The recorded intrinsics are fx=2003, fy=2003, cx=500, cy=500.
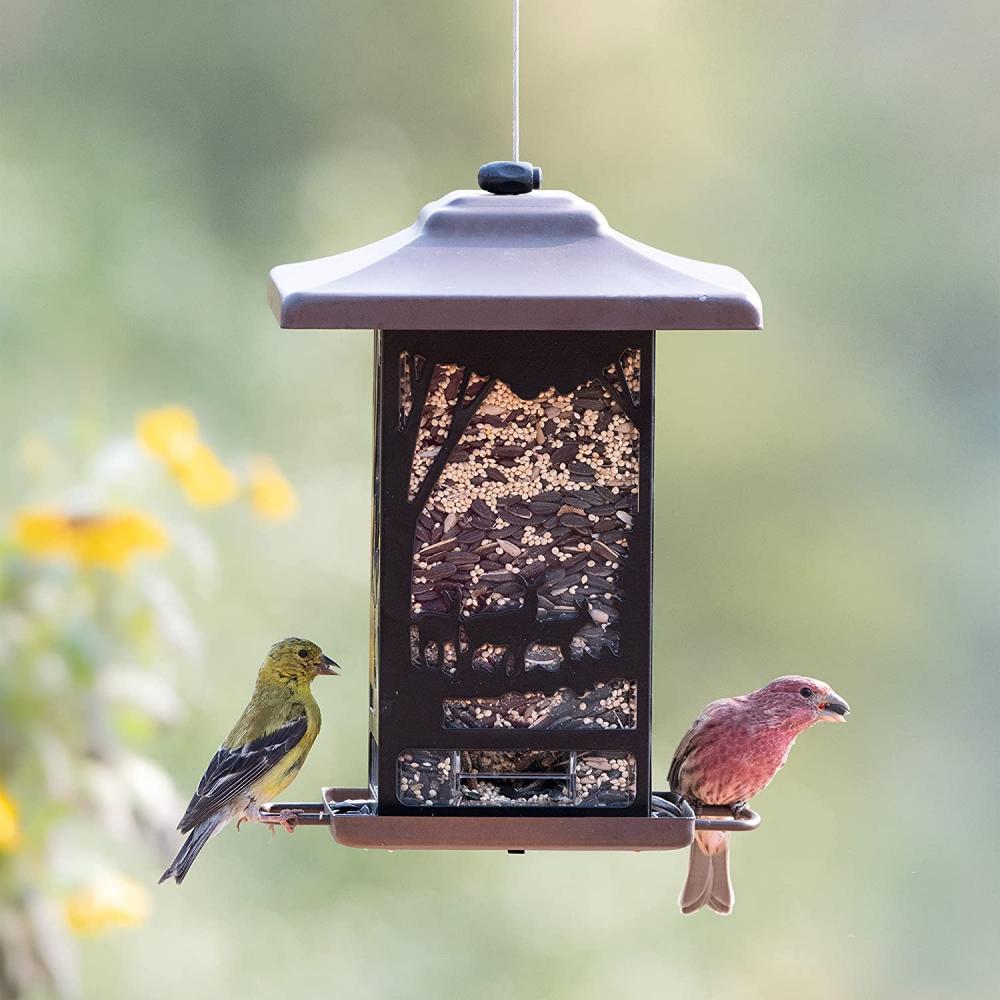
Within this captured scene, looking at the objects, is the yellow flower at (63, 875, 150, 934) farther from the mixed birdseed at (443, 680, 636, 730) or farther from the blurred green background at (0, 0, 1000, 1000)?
the blurred green background at (0, 0, 1000, 1000)

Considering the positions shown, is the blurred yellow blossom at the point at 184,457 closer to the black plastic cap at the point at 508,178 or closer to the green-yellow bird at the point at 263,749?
the green-yellow bird at the point at 263,749

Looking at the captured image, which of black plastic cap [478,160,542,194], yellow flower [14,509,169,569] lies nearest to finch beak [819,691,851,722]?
black plastic cap [478,160,542,194]

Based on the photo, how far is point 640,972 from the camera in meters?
6.79

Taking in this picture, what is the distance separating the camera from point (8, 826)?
3.12 metres

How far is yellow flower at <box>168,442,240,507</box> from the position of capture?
12.3 ft

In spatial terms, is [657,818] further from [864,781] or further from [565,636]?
[864,781]

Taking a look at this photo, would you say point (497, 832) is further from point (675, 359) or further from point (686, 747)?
point (675, 359)

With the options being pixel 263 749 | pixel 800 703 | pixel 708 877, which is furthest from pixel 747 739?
pixel 263 749

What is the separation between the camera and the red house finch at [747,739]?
3.47m

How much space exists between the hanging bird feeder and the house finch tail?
79 cm

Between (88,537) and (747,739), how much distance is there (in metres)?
1.19

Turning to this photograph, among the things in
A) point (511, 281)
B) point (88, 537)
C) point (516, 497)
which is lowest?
point (88, 537)

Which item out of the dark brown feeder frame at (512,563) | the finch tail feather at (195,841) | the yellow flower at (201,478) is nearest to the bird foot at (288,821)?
the dark brown feeder frame at (512,563)

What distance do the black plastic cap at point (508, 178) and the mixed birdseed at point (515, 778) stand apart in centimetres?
85
